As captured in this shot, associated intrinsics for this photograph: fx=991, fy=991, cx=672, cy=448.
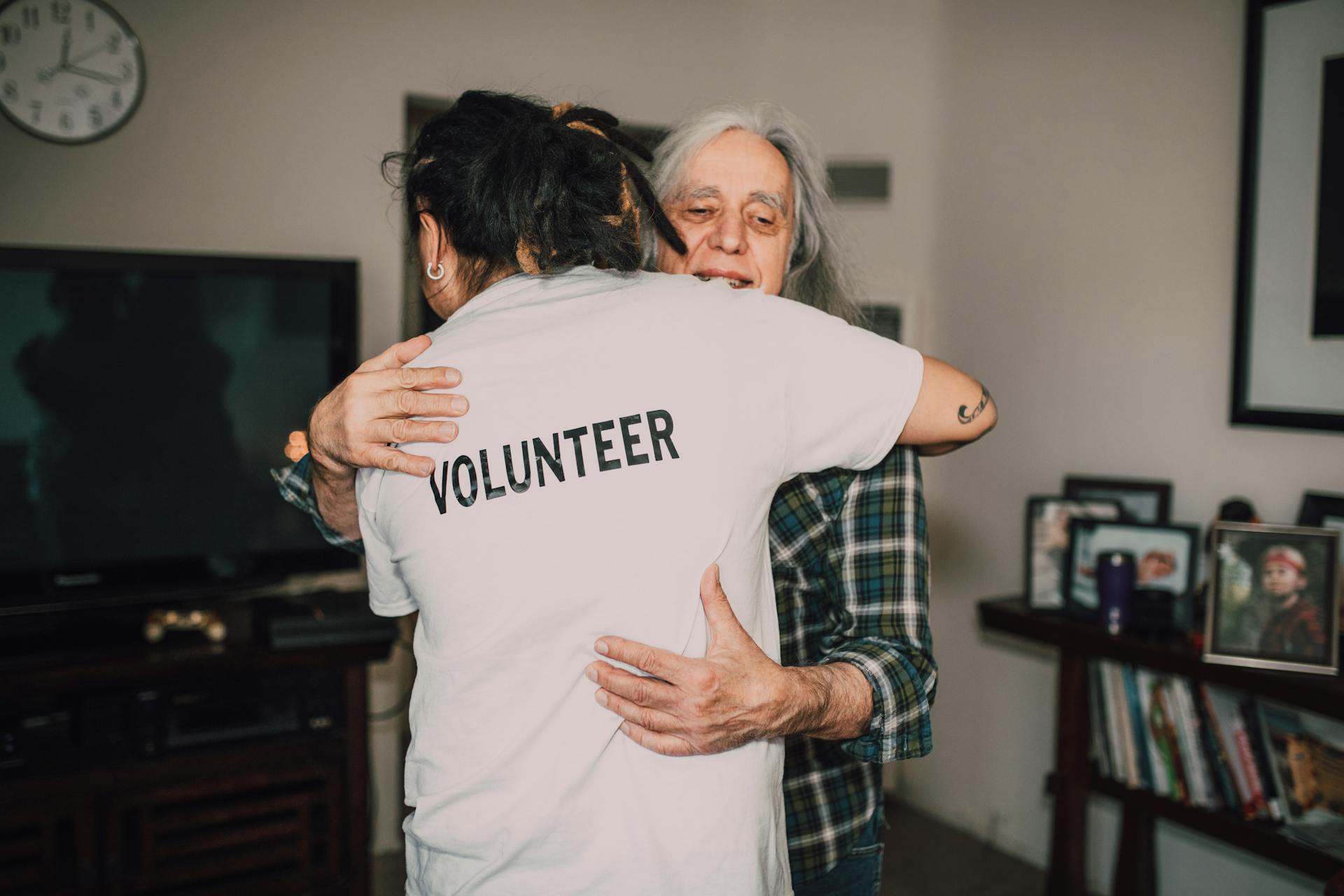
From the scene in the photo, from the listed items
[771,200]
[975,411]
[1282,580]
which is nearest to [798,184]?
[771,200]

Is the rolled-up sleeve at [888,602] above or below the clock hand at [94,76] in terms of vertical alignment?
below

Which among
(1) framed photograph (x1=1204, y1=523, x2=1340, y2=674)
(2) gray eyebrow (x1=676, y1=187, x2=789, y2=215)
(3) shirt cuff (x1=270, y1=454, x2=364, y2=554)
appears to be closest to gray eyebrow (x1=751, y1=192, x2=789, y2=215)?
(2) gray eyebrow (x1=676, y1=187, x2=789, y2=215)

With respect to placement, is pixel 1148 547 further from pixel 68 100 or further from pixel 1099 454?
pixel 68 100

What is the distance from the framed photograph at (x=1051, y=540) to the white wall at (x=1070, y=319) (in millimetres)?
159

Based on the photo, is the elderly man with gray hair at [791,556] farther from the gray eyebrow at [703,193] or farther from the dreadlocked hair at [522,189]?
the dreadlocked hair at [522,189]

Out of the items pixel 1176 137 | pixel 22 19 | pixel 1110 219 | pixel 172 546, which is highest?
pixel 22 19

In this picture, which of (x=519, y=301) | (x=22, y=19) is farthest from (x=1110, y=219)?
(x=22, y=19)

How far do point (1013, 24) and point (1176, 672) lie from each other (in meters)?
1.85

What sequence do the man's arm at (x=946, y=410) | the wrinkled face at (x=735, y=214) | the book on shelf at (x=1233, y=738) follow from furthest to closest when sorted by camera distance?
the book on shelf at (x=1233, y=738) → the wrinkled face at (x=735, y=214) → the man's arm at (x=946, y=410)

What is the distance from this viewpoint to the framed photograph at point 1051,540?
249cm

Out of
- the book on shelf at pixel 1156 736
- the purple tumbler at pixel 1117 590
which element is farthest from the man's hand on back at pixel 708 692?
the book on shelf at pixel 1156 736

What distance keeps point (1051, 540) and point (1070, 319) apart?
622 mm

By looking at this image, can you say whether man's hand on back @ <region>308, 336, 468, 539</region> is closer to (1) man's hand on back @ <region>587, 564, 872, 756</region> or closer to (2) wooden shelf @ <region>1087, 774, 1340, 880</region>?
(1) man's hand on back @ <region>587, 564, 872, 756</region>

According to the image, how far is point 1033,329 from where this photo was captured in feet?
9.17
